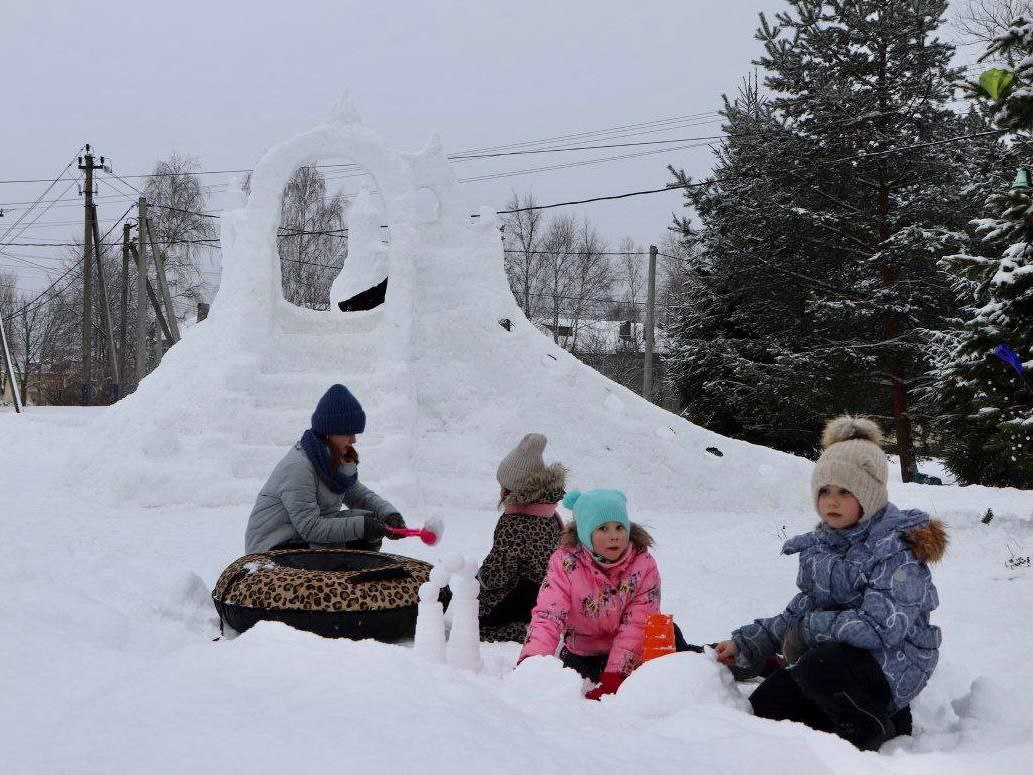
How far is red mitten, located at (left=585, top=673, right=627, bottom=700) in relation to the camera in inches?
133

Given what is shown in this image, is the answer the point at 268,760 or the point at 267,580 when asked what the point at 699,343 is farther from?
the point at 268,760

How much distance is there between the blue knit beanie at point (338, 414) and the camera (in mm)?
4902

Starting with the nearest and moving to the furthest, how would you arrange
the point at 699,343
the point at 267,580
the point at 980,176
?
the point at 267,580 < the point at 980,176 < the point at 699,343

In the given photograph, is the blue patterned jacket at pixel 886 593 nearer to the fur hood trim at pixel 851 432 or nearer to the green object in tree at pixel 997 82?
the fur hood trim at pixel 851 432

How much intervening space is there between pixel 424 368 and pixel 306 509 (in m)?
5.74

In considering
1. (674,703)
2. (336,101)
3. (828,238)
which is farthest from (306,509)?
(828,238)

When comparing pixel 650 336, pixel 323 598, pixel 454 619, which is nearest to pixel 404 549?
pixel 323 598

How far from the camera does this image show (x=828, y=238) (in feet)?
53.7

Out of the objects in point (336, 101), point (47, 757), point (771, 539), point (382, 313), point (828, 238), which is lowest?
point (771, 539)

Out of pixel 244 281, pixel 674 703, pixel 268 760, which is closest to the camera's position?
pixel 268 760

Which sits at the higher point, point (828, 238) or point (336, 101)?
point (336, 101)

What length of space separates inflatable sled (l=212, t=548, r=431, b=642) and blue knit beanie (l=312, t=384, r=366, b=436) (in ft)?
2.39

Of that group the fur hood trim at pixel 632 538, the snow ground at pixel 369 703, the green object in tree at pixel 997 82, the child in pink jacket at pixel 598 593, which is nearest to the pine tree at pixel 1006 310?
the green object in tree at pixel 997 82

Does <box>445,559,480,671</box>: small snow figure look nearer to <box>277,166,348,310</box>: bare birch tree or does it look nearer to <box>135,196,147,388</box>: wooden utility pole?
<box>135,196,147,388</box>: wooden utility pole
